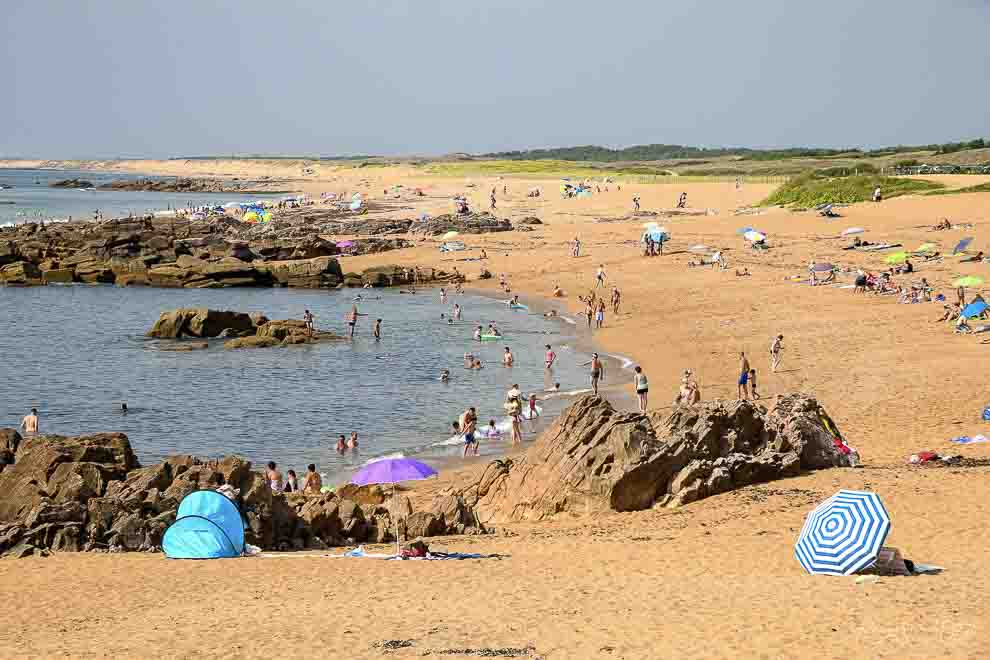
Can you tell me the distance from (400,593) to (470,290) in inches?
1506

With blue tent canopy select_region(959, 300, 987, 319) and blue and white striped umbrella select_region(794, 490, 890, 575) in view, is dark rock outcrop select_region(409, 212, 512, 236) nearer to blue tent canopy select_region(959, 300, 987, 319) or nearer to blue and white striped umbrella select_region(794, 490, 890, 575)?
blue tent canopy select_region(959, 300, 987, 319)

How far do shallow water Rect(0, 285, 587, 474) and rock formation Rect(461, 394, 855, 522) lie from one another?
644 cm

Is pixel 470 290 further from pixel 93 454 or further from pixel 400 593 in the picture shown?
pixel 400 593

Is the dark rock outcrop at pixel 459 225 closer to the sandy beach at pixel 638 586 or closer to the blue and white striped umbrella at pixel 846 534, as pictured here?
the sandy beach at pixel 638 586

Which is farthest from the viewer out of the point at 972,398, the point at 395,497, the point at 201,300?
the point at 201,300

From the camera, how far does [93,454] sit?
1716 cm

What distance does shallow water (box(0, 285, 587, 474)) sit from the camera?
25.0 meters

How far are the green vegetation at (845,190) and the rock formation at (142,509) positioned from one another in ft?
172

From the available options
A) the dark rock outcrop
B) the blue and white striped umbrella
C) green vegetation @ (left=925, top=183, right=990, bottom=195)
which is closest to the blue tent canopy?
the blue and white striped umbrella

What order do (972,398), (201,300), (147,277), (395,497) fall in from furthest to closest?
(147,277) → (201,300) → (972,398) → (395,497)

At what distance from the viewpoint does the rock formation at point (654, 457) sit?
16312 millimetres

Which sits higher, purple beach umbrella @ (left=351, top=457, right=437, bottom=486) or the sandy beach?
the sandy beach

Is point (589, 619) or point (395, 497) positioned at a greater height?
point (589, 619)

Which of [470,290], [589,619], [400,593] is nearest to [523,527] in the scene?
[400,593]
